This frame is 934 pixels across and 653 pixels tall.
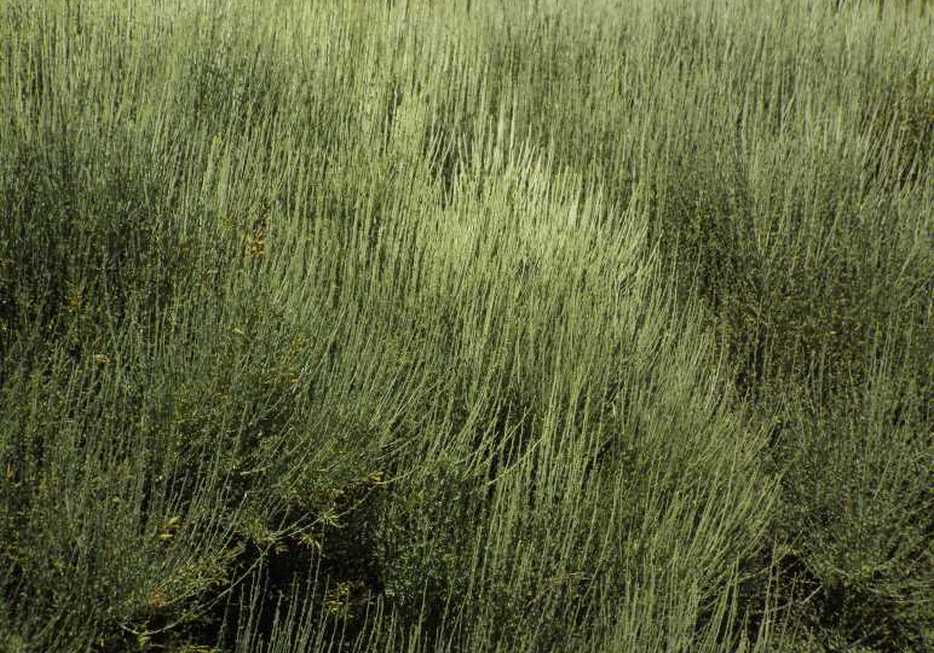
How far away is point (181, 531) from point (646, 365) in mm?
1739

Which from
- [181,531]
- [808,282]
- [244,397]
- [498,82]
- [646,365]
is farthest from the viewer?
[498,82]

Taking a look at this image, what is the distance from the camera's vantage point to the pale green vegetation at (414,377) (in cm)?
221

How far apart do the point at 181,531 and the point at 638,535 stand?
1.28m

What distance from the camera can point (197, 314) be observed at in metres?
2.48

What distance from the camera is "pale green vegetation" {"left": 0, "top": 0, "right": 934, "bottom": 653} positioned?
2211 mm

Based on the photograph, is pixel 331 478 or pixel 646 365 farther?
pixel 646 365

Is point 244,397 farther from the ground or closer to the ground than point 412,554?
farther from the ground

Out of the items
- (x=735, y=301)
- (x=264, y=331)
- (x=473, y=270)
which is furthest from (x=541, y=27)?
(x=264, y=331)

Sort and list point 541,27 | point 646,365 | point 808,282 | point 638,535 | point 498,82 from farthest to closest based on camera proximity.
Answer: point 541,27 → point 498,82 → point 808,282 → point 646,365 → point 638,535

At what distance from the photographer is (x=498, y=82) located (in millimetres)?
5441

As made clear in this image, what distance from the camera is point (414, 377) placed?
261 centimetres

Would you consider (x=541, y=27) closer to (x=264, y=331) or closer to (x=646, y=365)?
(x=646, y=365)

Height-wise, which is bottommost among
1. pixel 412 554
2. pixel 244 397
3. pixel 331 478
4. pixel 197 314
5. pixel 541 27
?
pixel 412 554

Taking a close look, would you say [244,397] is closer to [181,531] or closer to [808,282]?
[181,531]
